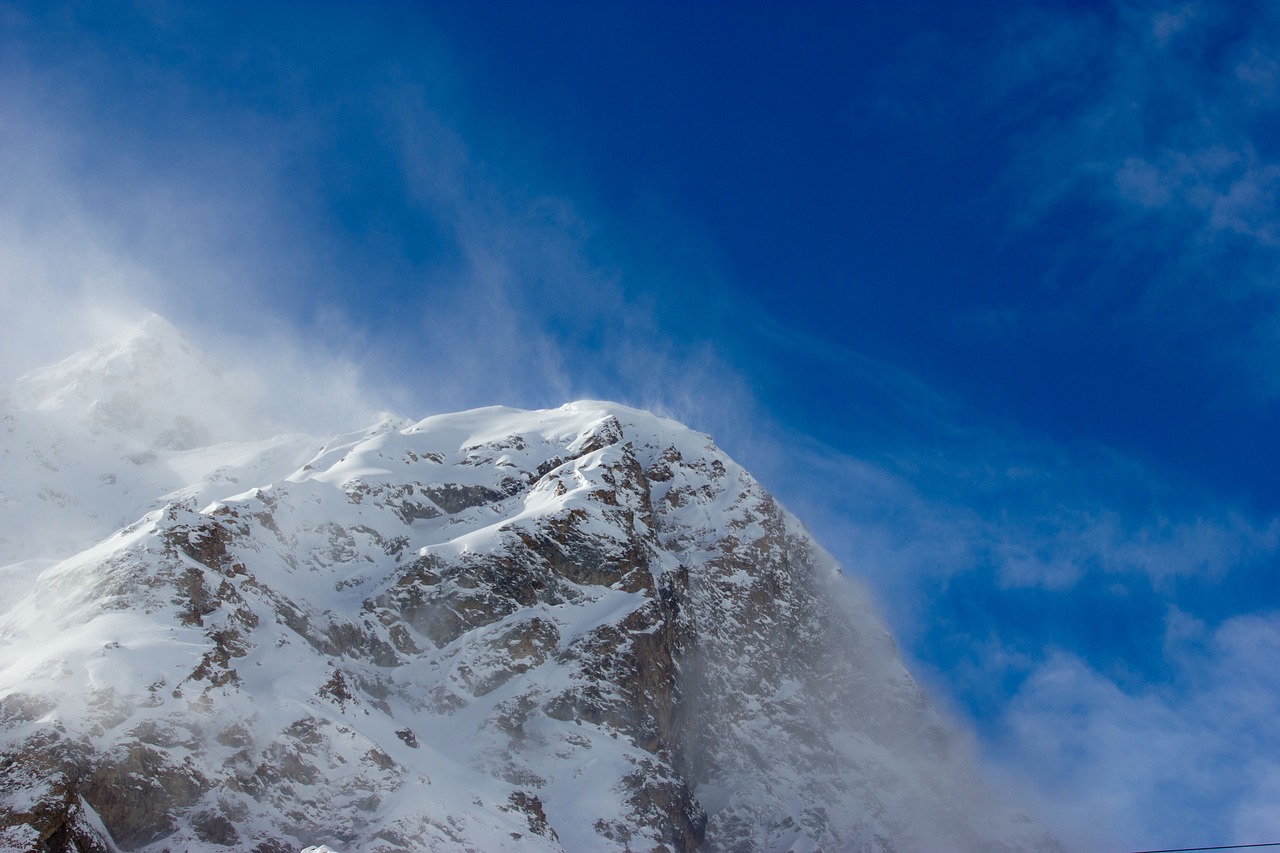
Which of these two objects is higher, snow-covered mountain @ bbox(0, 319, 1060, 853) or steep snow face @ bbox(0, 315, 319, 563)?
steep snow face @ bbox(0, 315, 319, 563)

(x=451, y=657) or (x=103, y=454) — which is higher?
(x=103, y=454)

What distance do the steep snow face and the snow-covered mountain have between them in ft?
2.28

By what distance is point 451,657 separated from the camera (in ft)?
331

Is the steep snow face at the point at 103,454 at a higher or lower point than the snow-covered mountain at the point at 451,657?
higher

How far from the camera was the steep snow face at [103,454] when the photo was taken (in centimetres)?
15112

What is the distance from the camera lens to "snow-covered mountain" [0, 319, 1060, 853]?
Answer: 6988 centimetres

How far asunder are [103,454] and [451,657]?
341ft

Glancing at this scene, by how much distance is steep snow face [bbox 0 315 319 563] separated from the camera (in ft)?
496

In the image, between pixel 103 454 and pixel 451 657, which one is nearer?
pixel 451 657

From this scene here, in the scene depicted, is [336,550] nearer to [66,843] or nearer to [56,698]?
[56,698]

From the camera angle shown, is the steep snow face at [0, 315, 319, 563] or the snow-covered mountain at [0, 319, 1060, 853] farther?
the steep snow face at [0, 315, 319, 563]

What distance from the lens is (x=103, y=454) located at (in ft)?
574

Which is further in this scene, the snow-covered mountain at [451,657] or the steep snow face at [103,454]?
the steep snow face at [103,454]

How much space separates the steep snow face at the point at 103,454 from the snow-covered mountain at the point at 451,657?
694 millimetres
